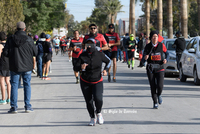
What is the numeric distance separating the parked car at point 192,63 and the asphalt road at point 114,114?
1.18 meters

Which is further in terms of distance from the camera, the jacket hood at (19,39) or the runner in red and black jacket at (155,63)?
the runner in red and black jacket at (155,63)

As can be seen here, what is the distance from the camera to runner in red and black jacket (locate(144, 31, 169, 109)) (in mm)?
9500

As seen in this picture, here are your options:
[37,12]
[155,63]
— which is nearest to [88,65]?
[155,63]

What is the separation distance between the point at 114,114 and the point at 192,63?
676 centimetres

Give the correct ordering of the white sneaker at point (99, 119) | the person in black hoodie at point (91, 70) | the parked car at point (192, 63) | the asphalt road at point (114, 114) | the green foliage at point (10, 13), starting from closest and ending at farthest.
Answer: the asphalt road at point (114, 114) < the person in black hoodie at point (91, 70) < the white sneaker at point (99, 119) < the parked car at point (192, 63) < the green foliage at point (10, 13)

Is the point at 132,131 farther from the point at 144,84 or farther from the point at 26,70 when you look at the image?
the point at 144,84

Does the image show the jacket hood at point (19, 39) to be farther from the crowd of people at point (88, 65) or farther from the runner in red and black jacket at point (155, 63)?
the runner in red and black jacket at point (155, 63)

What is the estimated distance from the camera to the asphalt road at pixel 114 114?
721cm

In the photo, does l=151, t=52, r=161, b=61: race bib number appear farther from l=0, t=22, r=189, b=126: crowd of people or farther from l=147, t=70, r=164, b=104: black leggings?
l=147, t=70, r=164, b=104: black leggings

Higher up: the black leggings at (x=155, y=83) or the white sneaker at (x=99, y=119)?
the black leggings at (x=155, y=83)

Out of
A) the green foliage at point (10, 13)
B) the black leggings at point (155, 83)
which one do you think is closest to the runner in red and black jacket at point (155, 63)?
the black leggings at point (155, 83)

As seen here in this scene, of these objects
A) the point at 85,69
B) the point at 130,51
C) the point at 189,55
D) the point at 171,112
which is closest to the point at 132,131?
the point at 85,69

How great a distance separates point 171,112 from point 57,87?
617 centimetres

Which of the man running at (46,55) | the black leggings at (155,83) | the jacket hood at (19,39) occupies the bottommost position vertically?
the black leggings at (155,83)
